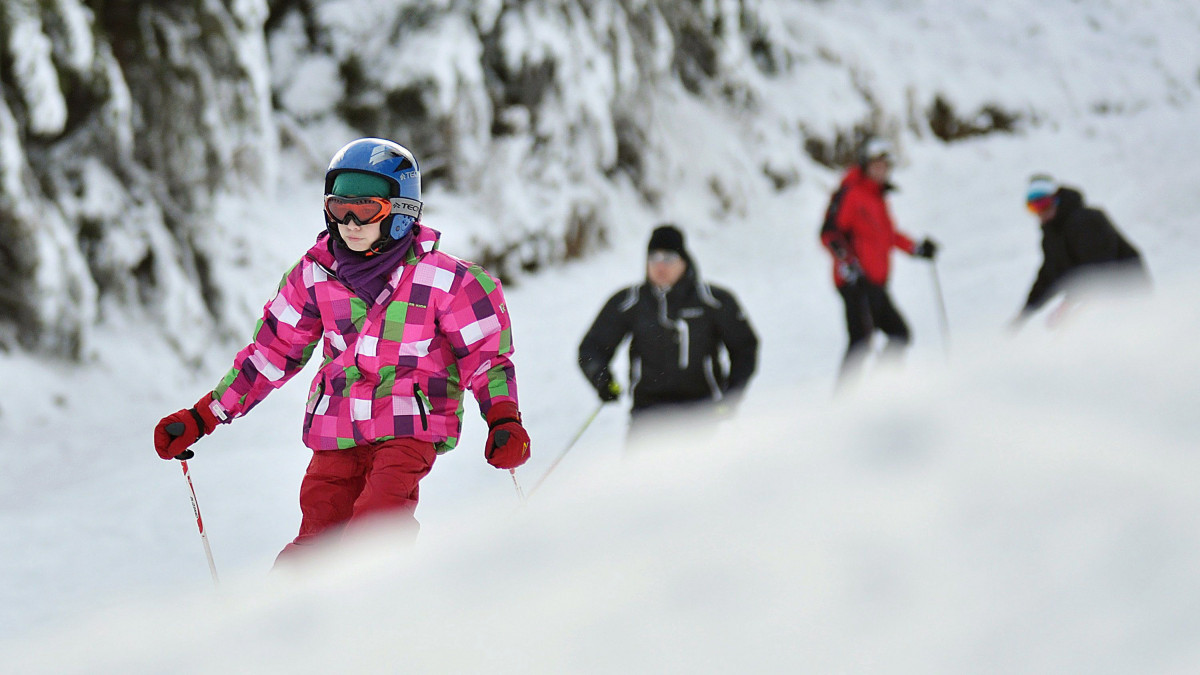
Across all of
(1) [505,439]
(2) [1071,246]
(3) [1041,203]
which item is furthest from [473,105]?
(1) [505,439]

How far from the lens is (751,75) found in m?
16.2

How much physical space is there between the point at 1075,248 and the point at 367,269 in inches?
189

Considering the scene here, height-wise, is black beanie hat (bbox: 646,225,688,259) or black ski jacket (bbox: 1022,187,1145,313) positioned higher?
black beanie hat (bbox: 646,225,688,259)

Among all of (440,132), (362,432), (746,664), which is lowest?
(746,664)

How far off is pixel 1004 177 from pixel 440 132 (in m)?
10.8

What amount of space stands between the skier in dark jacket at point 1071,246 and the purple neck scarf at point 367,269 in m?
4.57

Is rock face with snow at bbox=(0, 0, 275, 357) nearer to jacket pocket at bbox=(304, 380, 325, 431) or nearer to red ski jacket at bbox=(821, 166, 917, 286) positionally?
jacket pocket at bbox=(304, 380, 325, 431)

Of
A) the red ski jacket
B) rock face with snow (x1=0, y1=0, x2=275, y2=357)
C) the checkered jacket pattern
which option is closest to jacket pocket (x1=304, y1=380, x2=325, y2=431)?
the checkered jacket pattern

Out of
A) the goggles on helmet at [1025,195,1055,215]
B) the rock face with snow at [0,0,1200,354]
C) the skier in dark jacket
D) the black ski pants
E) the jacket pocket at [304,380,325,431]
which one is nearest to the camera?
the jacket pocket at [304,380,325,431]

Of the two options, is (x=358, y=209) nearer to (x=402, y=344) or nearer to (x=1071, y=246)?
(x=402, y=344)

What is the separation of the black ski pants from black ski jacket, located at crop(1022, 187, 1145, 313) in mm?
839

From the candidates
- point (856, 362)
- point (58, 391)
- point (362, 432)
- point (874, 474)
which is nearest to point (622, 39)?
point (856, 362)

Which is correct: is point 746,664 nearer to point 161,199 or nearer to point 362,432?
point 362,432

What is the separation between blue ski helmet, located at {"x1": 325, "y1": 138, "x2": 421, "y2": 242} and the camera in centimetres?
277
